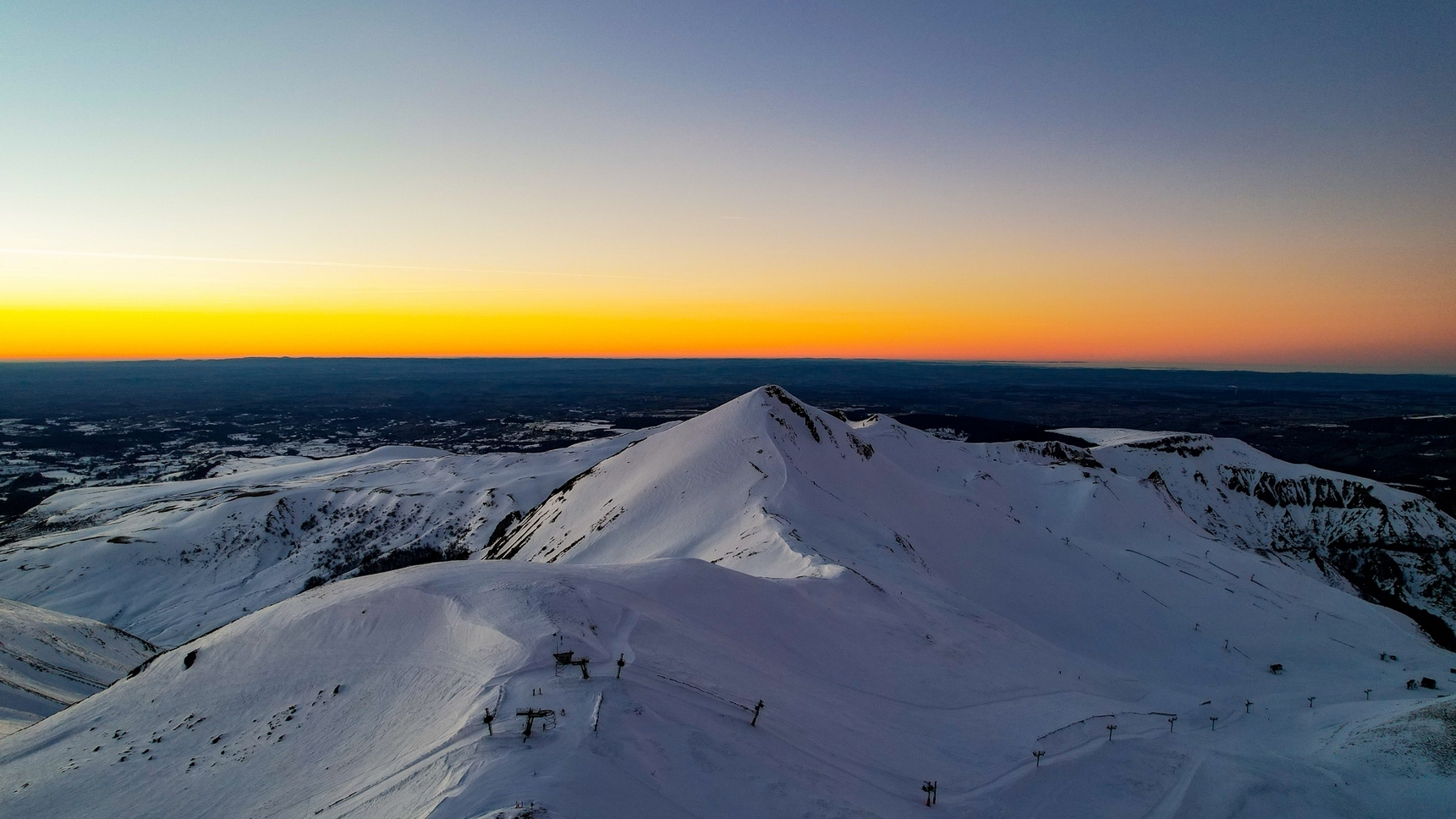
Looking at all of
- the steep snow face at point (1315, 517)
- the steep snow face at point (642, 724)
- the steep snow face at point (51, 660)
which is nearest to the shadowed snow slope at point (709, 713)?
the steep snow face at point (642, 724)

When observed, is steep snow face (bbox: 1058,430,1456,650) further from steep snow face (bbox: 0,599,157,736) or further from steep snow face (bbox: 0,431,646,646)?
steep snow face (bbox: 0,599,157,736)

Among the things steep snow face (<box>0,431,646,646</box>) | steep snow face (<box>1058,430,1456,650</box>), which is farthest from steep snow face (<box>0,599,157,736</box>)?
steep snow face (<box>1058,430,1456,650</box>)

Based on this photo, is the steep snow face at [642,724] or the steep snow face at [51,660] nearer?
the steep snow face at [642,724]

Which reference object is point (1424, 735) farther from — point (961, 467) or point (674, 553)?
point (961, 467)

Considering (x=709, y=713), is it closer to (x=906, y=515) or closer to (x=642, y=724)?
(x=642, y=724)

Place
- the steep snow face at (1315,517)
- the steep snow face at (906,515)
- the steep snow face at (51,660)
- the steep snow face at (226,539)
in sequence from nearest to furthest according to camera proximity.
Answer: the steep snow face at (51,660)
the steep snow face at (906,515)
the steep snow face at (226,539)
the steep snow face at (1315,517)

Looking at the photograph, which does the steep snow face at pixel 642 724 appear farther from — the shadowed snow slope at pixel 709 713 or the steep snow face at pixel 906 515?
the steep snow face at pixel 906 515
